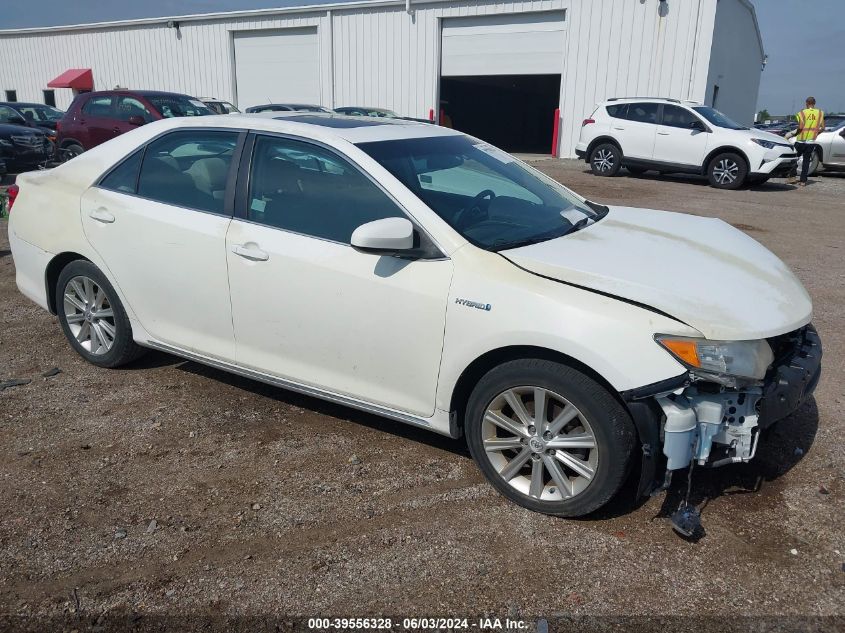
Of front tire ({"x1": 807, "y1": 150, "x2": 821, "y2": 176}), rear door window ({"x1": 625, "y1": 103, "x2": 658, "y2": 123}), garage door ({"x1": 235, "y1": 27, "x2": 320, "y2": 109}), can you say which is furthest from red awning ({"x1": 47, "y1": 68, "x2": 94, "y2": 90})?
front tire ({"x1": 807, "y1": 150, "x2": 821, "y2": 176})

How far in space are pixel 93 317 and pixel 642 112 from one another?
13.7m

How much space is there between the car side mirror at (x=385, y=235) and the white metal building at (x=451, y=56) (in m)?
19.2

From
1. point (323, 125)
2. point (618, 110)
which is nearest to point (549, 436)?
point (323, 125)

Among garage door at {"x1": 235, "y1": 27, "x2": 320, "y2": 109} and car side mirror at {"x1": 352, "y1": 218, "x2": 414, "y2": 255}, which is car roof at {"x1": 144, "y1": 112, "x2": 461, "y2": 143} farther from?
garage door at {"x1": 235, "y1": 27, "x2": 320, "y2": 109}

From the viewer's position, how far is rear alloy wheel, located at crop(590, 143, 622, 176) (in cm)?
1611

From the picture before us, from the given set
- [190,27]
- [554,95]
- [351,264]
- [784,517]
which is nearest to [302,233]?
[351,264]

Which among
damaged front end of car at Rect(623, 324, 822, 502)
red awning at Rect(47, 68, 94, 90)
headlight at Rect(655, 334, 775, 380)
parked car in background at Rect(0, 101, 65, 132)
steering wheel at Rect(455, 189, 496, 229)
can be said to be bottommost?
damaged front end of car at Rect(623, 324, 822, 502)

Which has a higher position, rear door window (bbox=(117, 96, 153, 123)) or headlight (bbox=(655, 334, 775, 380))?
rear door window (bbox=(117, 96, 153, 123))

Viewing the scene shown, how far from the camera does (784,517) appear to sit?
3.12m

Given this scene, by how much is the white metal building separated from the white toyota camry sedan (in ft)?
59.4

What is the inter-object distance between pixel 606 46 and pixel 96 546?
2107 cm

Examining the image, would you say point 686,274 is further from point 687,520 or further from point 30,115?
point 30,115

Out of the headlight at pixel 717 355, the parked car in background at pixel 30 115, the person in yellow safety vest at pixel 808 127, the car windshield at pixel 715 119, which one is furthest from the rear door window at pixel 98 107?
the person in yellow safety vest at pixel 808 127

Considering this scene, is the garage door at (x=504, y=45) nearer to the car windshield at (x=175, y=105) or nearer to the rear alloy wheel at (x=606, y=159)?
the rear alloy wheel at (x=606, y=159)
